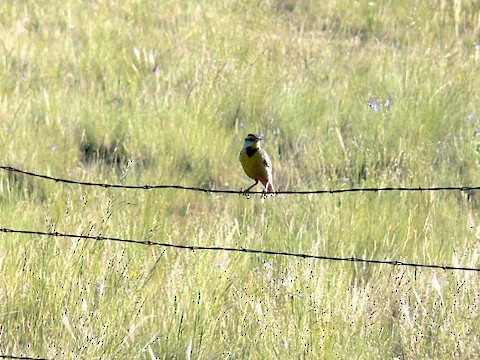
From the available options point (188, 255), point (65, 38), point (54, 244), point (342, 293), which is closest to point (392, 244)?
point (342, 293)

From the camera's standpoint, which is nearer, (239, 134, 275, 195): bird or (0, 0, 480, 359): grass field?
(0, 0, 480, 359): grass field

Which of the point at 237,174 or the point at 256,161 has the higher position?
the point at 256,161

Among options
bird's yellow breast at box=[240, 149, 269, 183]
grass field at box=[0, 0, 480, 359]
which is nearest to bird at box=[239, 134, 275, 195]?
bird's yellow breast at box=[240, 149, 269, 183]

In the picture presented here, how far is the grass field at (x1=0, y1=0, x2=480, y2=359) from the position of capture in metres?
3.77

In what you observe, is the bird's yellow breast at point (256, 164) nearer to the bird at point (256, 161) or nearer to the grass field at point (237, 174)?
the bird at point (256, 161)

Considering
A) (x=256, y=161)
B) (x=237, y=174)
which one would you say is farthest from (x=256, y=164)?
(x=237, y=174)

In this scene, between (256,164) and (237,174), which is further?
(237,174)

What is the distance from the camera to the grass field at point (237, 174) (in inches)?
148

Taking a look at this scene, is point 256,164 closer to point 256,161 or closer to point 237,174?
point 256,161

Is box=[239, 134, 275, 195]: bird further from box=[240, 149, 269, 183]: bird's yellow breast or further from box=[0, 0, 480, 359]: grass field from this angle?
box=[0, 0, 480, 359]: grass field

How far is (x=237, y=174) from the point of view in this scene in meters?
5.91

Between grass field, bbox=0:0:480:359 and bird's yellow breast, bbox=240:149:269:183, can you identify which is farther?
bird's yellow breast, bbox=240:149:269:183

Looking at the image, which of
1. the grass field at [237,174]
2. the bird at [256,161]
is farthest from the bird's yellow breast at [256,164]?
the grass field at [237,174]

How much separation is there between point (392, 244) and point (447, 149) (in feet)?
5.50
